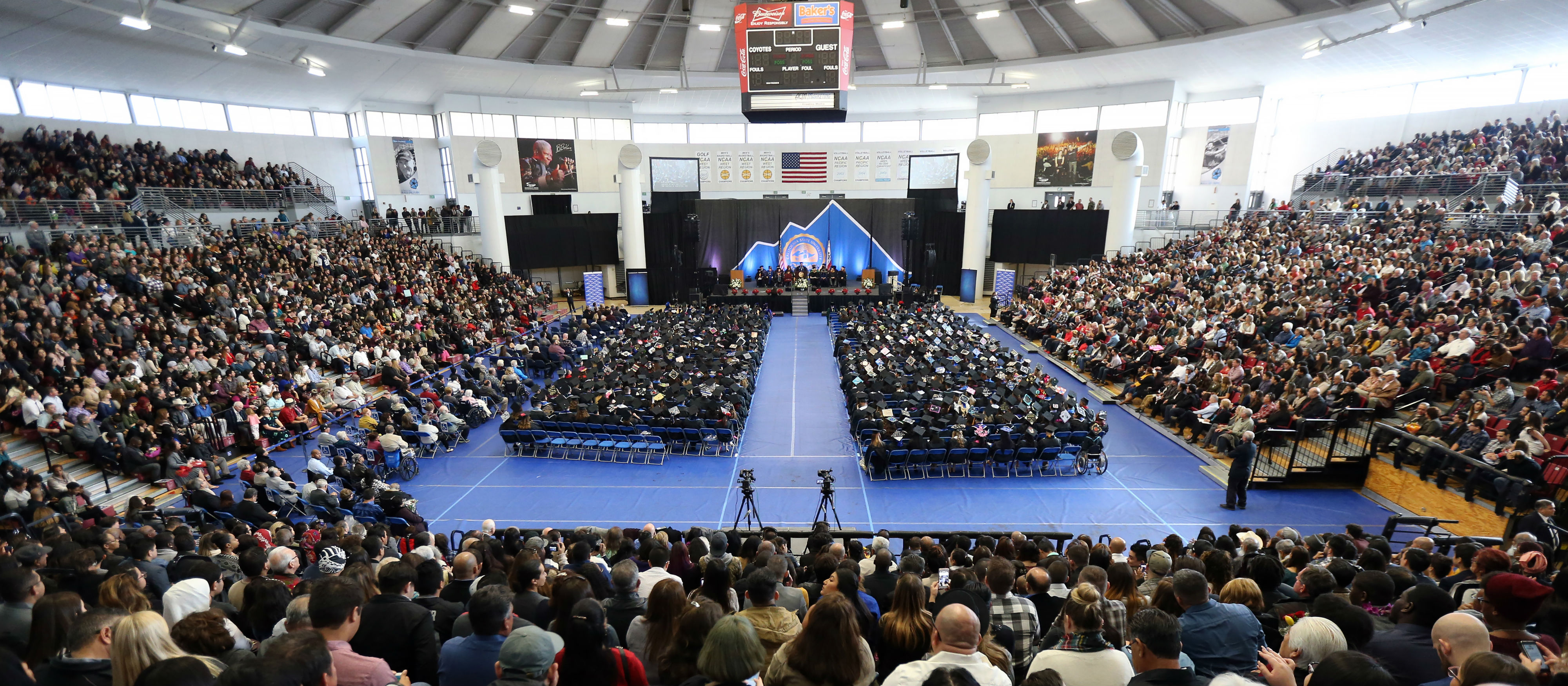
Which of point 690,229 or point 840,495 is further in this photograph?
point 690,229

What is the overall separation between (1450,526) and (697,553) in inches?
413

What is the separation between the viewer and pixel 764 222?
33500mm

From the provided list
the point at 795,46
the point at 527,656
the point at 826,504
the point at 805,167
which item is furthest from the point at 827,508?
the point at 805,167

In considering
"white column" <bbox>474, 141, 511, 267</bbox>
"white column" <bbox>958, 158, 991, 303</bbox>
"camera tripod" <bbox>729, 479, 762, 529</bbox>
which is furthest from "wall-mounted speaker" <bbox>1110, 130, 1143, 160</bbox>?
"white column" <bbox>474, 141, 511, 267</bbox>

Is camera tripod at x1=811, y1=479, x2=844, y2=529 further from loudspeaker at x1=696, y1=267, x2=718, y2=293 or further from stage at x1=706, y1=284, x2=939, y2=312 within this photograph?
loudspeaker at x1=696, y1=267, x2=718, y2=293

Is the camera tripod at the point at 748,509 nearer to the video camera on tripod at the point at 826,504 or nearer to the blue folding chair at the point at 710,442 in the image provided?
→ the video camera on tripod at the point at 826,504

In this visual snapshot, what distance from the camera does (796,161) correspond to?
3469 centimetres

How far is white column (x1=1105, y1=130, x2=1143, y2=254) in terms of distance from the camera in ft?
86.0

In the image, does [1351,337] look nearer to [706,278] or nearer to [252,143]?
[706,278]

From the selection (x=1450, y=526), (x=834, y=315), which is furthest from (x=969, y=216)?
(x=1450, y=526)

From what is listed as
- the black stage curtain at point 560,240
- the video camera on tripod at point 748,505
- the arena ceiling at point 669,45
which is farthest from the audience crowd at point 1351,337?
the black stage curtain at point 560,240

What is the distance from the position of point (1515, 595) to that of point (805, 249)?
31.3m

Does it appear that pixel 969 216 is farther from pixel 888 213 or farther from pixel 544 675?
pixel 544 675

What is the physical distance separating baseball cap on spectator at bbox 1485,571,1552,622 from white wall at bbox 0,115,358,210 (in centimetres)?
3165
